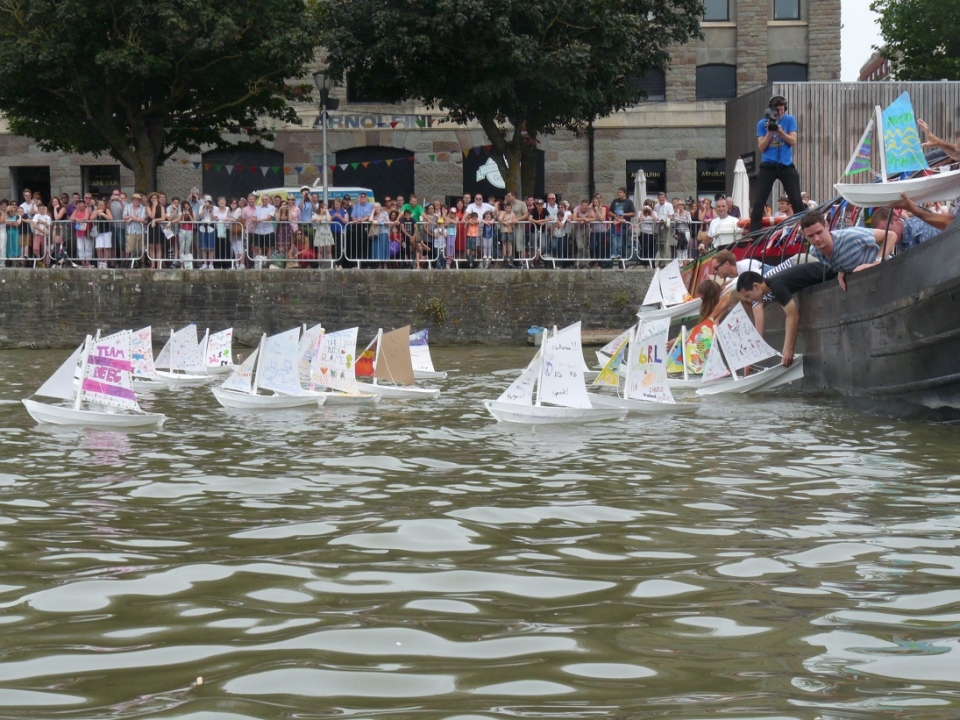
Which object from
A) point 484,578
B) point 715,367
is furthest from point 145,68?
point 484,578

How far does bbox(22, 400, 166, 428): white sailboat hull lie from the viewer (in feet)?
38.9

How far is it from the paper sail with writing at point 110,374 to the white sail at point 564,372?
3.52 meters

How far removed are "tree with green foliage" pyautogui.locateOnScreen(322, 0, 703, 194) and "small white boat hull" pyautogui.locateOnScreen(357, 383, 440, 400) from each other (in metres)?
16.7

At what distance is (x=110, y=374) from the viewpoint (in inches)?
468

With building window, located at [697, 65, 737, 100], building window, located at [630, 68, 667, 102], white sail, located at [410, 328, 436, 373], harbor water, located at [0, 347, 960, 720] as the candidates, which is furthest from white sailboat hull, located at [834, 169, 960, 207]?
building window, located at [697, 65, 737, 100]

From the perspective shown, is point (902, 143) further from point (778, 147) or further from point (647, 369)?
point (778, 147)

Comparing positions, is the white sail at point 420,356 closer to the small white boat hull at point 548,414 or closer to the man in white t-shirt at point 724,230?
the man in white t-shirt at point 724,230

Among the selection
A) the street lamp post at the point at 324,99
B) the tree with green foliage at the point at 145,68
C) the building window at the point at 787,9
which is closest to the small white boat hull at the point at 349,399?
the street lamp post at the point at 324,99

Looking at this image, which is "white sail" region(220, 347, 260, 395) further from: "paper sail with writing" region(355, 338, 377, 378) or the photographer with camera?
the photographer with camera

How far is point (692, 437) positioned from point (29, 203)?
18.0m

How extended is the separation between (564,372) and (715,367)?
3461 millimetres

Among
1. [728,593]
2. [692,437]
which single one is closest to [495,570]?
[728,593]

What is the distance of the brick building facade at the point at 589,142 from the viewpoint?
3931cm

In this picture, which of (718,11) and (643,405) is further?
(718,11)
